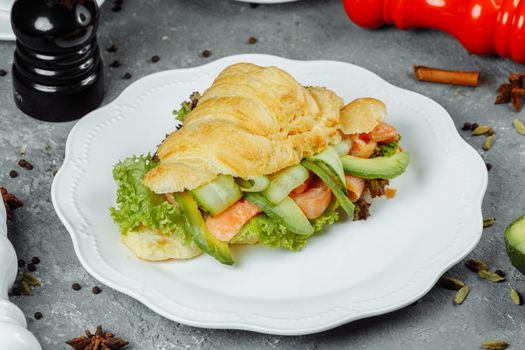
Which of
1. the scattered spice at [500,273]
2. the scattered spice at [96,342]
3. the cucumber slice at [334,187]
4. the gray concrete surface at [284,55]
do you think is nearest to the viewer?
the scattered spice at [96,342]

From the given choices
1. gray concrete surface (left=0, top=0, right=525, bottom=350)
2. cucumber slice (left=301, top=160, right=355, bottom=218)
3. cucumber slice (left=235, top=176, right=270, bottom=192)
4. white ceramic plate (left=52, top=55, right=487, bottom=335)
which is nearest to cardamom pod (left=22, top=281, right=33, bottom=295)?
gray concrete surface (left=0, top=0, right=525, bottom=350)

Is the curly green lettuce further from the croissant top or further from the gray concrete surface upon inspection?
the gray concrete surface

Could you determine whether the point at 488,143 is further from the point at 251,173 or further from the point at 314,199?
the point at 251,173

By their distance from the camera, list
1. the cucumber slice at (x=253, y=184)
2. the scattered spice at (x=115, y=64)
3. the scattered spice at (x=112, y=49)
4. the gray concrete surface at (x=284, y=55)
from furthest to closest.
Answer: the scattered spice at (x=112, y=49) → the scattered spice at (x=115, y=64) → the cucumber slice at (x=253, y=184) → the gray concrete surface at (x=284, y=55)

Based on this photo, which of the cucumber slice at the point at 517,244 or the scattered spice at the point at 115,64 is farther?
the scattered spice at the point at 115,64

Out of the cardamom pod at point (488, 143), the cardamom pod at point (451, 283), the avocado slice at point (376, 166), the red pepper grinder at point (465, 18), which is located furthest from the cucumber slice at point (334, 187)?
the red pepper grinder at point (465, 18)

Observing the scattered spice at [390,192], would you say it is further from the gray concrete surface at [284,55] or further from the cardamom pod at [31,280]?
the cardamom pod at [31,280]
